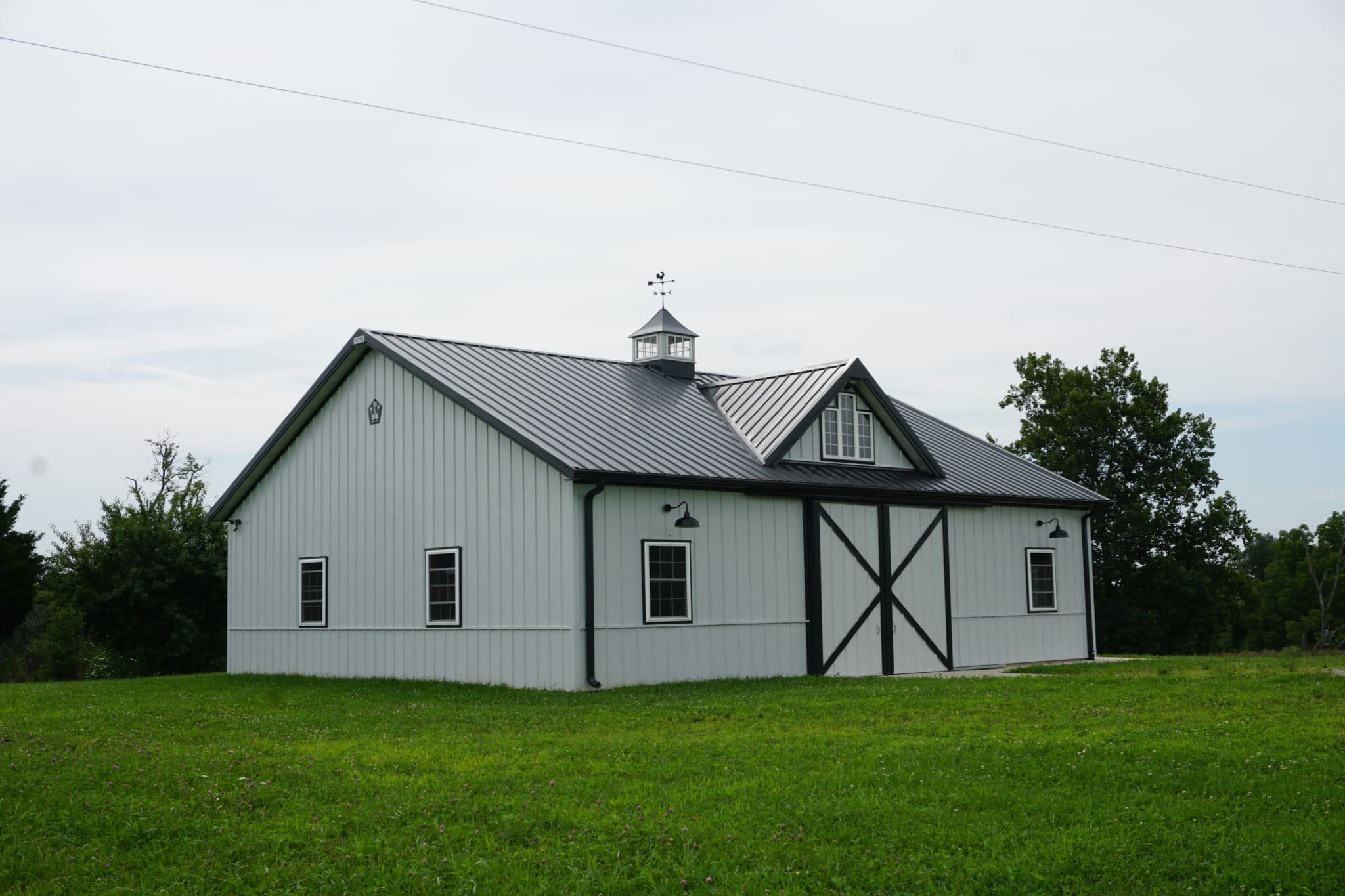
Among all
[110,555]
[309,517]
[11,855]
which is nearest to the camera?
[11,855]

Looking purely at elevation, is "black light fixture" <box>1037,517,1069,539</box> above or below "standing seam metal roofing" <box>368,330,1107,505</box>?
below

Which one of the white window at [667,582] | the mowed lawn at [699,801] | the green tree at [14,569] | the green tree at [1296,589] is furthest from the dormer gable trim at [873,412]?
the green tree at [1296,589]

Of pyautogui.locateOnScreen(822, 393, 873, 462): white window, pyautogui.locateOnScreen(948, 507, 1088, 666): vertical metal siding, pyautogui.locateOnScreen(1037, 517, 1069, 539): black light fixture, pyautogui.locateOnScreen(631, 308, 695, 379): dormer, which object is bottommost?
pyautogui.locateOnScreen(948, 507, 1088, 666): vertical metal siding

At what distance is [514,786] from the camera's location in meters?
9.30

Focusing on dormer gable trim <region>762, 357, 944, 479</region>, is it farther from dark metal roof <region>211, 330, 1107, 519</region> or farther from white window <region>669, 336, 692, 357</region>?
white window <region>669, 336, 692, 357</region>

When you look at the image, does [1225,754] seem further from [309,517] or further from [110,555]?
[110,555]

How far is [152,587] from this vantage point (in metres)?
30.3

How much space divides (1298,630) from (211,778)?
2194 inches

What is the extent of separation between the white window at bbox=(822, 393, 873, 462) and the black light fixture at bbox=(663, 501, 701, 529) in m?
3.72


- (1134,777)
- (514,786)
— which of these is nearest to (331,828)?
(514,786)

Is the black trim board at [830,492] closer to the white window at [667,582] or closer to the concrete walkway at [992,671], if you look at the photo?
the white window at [667,582]

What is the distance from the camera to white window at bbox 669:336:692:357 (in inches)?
993

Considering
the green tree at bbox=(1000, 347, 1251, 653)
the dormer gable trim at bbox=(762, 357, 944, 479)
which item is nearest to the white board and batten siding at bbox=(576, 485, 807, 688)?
the dormer gable trim at bbox=(762, 357, 944, 479)

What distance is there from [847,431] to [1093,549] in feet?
72.1
